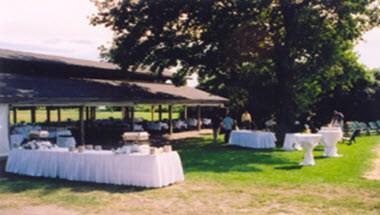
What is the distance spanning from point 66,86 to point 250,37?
1045 cm

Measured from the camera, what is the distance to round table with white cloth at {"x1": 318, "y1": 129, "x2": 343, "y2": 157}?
62.4ft

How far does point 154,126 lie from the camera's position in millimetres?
34844

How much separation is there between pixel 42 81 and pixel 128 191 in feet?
51.1

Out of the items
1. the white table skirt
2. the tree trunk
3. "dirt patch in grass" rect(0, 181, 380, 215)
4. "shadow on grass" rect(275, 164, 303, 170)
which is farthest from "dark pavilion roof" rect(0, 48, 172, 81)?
"shadow on grass" rect(275, 164, 303, 170)

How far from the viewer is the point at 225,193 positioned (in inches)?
471

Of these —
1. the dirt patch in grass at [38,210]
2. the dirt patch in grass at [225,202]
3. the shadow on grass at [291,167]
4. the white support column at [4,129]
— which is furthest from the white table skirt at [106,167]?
the white support column at [4,129]

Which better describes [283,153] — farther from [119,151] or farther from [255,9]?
[119,151]

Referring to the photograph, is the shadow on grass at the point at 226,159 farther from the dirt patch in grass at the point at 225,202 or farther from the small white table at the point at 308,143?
the dirt patch in grass at the point at 225,202

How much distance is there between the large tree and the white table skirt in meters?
13.7

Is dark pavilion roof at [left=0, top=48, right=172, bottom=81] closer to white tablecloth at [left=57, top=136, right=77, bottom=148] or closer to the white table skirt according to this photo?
white tablecloth at [left=57, top=136, right=77, bottom=148]

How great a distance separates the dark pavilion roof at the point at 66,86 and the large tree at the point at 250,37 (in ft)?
7.43

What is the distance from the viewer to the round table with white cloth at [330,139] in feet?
62.4

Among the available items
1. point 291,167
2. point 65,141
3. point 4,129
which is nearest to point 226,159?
point 291,167

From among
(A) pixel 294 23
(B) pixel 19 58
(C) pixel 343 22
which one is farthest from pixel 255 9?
(B) pixel 19 58
